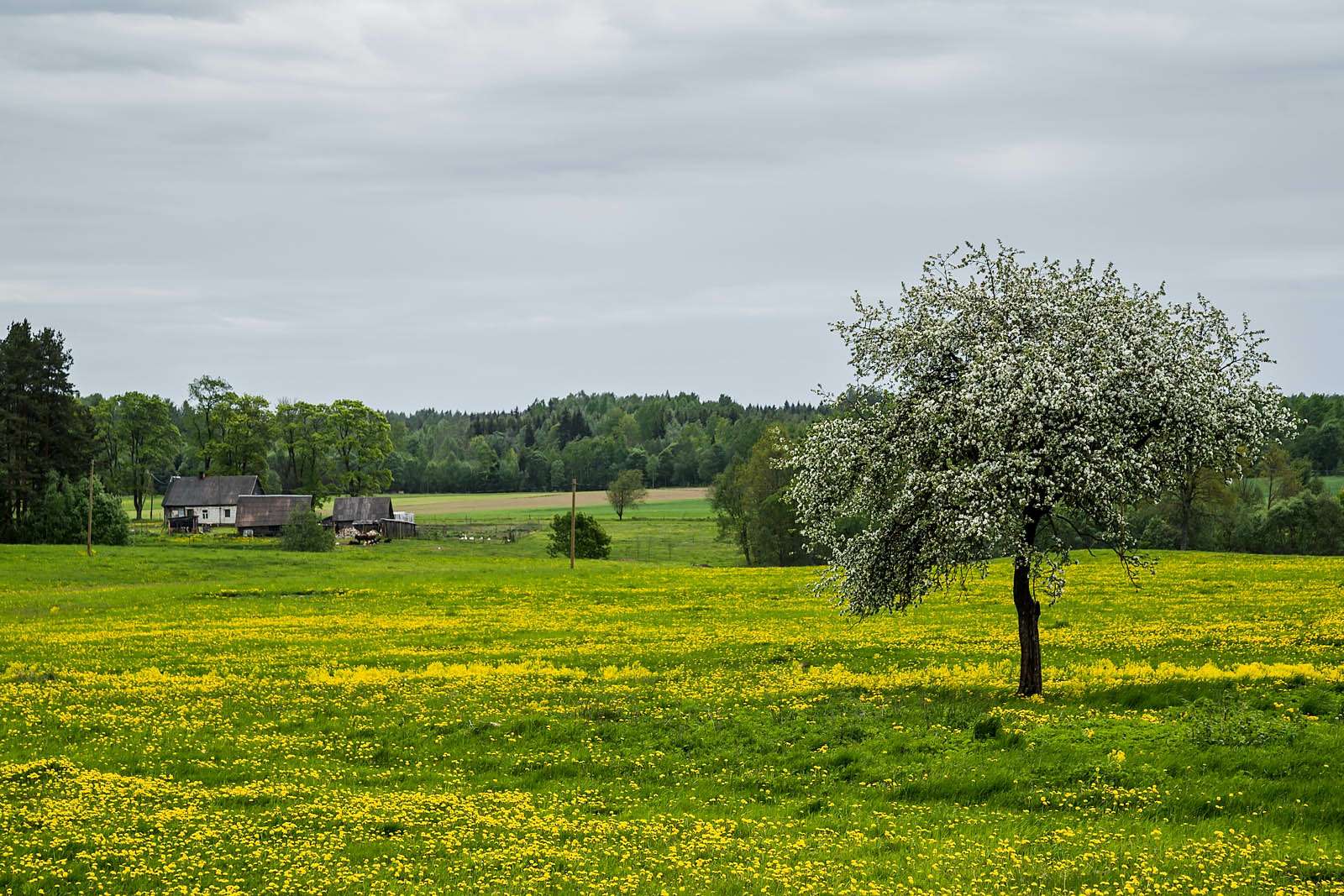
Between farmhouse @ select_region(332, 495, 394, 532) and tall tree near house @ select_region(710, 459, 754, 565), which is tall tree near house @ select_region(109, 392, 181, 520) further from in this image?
tall tree near house @ select_region(710, 459, 754, 565)

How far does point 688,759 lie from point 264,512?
123m

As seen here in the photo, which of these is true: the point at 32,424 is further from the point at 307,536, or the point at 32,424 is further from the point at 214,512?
the point at 214,512

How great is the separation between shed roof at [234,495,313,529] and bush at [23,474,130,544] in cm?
3038

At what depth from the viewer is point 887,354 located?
1059 inches

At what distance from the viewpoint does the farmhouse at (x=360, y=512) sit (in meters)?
140

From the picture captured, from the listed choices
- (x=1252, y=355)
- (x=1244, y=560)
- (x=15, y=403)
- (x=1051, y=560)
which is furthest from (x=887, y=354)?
(x=15, y=403)

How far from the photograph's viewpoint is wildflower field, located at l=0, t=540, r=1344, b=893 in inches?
585

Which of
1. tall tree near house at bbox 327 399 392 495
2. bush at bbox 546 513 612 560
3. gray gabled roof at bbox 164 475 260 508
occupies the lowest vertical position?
bush at bbox 546 513 612 560

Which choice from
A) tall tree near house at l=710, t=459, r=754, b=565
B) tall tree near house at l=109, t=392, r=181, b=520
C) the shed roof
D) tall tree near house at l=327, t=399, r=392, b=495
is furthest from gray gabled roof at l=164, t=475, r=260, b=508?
tall tree near house at l=710, t=459, r=754, b=565

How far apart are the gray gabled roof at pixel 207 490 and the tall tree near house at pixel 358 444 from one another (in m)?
12.6

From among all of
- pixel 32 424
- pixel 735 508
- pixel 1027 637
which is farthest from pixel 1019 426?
pixel 32 424

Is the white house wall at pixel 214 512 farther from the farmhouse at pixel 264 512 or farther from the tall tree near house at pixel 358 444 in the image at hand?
the tall tree near house at pixel 358 444

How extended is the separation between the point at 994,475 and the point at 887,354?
4.61 meters

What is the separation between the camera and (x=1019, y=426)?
77.6 feet
